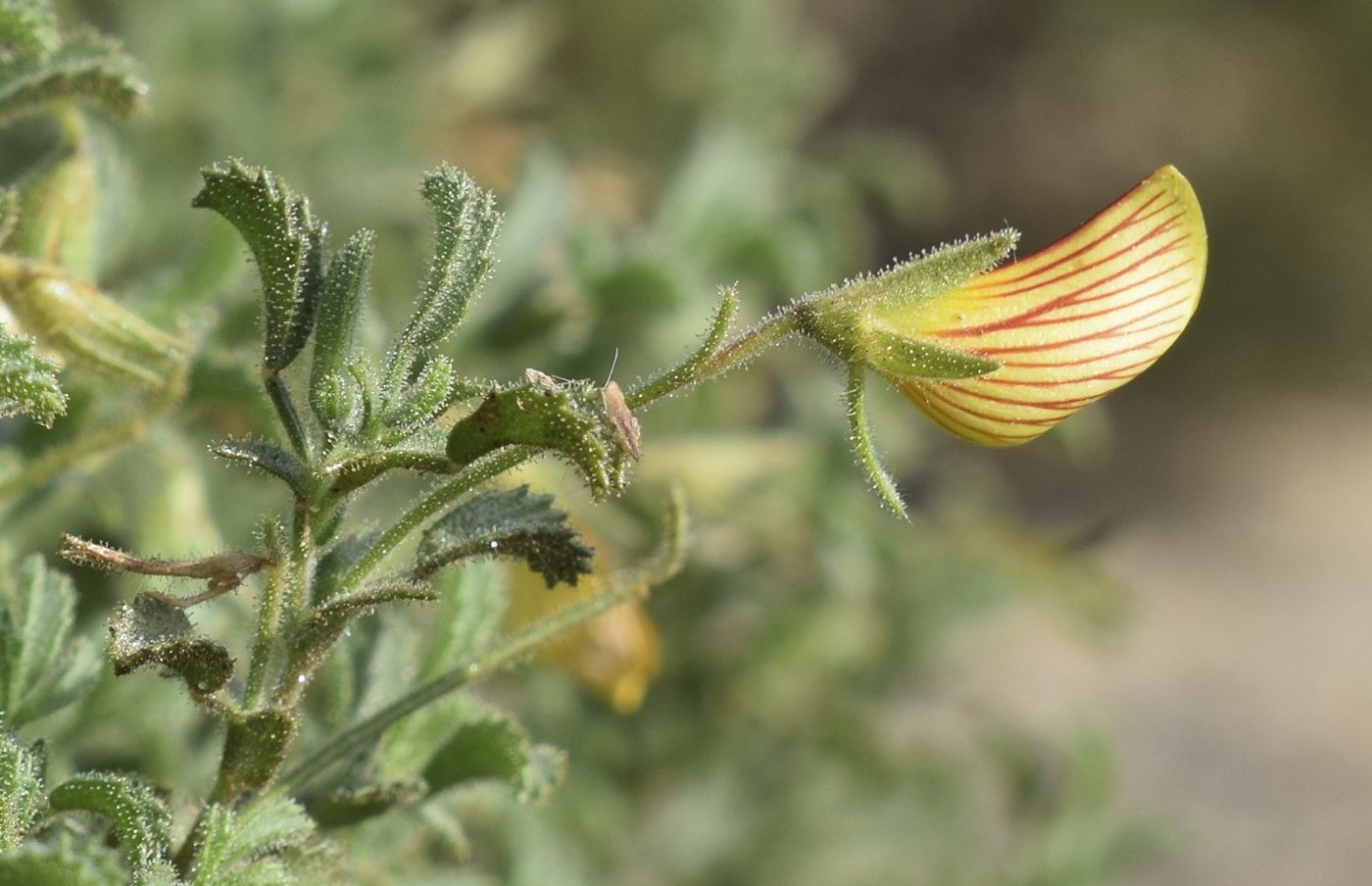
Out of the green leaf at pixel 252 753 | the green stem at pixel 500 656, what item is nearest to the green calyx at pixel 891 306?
the green stem at pixel 500 656

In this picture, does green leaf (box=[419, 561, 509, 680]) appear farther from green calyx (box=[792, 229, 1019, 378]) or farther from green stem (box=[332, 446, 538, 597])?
green calyx (box=[792, 229, 1019, 378])

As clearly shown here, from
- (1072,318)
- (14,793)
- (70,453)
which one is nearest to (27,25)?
(70,453)

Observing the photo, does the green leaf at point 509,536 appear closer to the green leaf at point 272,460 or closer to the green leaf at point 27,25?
the green leaf at point 272,460

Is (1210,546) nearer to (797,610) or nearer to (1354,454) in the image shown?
(1354,454)

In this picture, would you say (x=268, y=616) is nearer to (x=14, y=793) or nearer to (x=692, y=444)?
(x=14, y=793)

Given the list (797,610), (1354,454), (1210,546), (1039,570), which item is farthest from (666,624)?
(1354,454)

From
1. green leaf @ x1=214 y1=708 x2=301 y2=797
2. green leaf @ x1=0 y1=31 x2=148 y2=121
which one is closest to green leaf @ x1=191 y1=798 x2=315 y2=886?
green leaf @ x1=214 y1=708 x2=301 y2=797
